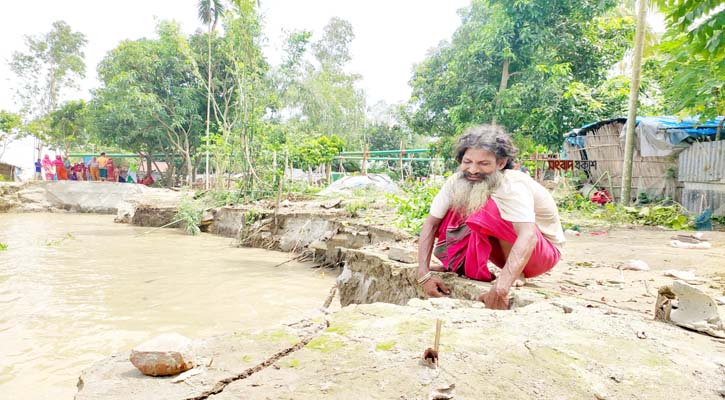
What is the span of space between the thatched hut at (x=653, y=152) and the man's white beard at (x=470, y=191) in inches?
→ 297

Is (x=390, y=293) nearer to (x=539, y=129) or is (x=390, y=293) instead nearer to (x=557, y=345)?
(x=557, y=345)

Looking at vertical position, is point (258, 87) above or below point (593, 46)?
below

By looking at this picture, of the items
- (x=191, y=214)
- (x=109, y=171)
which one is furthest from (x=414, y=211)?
(x=109, y=171)

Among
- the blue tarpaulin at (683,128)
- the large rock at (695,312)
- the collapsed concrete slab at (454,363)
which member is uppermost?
the blue tarpaulin at (683,128)

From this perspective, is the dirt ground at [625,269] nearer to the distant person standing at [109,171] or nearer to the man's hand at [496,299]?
the man's hand at [496,299]

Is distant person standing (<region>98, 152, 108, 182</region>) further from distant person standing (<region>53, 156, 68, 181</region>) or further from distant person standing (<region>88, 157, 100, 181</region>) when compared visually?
distant person standing (<region>53, 156, 68, 181</region>)

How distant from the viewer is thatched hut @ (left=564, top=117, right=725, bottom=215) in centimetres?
846

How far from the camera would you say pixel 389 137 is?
86.4ft

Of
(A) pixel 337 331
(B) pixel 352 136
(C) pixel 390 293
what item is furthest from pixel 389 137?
(A) pixel 337 331

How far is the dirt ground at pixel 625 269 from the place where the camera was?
9.29ft

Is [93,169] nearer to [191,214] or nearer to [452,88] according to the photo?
[191,214]

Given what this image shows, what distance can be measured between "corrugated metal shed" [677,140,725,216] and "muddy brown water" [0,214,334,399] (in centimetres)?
707

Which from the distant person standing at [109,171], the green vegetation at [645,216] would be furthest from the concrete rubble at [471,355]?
the distant person standing at [109,171]

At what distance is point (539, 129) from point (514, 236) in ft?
34.4
